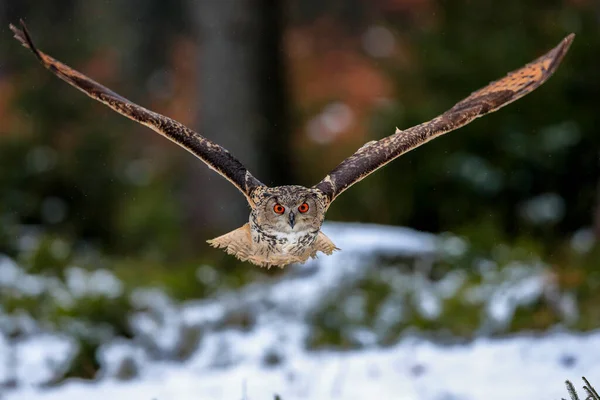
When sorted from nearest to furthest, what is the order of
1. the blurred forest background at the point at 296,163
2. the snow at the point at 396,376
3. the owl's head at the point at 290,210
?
the owl's head at the point at 290,210 → the snow at the point at 396,376 → the blurred forest background at the point at 296,163

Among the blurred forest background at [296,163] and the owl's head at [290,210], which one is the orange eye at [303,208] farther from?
the blurred forest background at [296,163]

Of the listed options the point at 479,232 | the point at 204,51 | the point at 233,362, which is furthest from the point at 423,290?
the point at 204,51

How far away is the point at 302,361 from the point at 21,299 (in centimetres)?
324

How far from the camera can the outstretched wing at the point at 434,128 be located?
11.6ft

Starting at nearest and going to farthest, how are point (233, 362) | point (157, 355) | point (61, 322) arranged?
point (233, 362), point (157, 355), point (61, 322)

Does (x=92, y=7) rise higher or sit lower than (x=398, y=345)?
higher

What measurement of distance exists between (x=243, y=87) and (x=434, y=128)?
6277mm

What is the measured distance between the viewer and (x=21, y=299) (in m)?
7.54

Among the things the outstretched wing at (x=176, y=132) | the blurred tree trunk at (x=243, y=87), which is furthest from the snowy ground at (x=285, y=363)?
the blurred tree trunk at (x=243, y=87)

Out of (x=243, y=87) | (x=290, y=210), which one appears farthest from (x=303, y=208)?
(x=243, y=87)

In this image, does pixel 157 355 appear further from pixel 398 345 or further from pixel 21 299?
pixel 21 299

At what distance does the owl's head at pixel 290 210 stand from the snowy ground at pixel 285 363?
2.68ft

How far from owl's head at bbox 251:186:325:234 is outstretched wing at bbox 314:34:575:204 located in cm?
7

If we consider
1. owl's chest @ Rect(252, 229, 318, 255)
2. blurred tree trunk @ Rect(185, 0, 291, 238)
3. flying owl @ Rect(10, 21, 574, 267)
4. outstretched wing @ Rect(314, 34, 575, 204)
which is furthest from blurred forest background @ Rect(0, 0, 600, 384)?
owl's chest @ Rect(252, 229, 318, 255)
